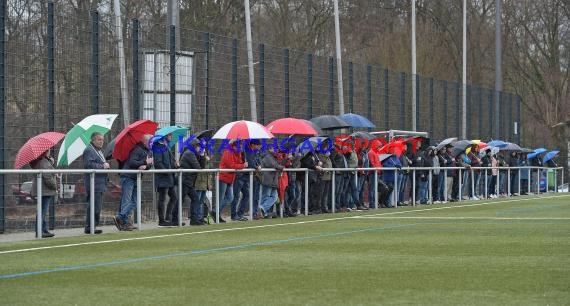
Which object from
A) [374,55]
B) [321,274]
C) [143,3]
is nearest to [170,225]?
[321,274]

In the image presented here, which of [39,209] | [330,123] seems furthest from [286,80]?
[39,209]

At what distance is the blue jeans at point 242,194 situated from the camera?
24.7 m

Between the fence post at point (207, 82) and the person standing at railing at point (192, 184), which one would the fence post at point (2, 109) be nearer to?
the person standing at railing at point (192, 184)

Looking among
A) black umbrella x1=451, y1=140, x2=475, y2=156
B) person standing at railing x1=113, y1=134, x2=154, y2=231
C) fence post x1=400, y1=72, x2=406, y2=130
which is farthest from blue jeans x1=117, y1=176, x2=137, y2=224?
fence post x1=400, y1=72, x2=406, y2=130

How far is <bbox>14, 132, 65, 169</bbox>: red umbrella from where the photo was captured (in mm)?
19391

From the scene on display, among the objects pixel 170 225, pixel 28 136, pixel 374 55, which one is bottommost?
pixel 170 225

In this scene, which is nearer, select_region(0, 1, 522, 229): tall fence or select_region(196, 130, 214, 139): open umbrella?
select_region(0, 1, 522, 229): tall fence

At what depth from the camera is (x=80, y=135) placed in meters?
20.9

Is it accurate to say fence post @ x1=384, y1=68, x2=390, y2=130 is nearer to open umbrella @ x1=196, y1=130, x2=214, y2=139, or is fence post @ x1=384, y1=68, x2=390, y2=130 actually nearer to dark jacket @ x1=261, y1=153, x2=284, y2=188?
dark jacket @ x1=261, y1=153, x2=284, y2=188

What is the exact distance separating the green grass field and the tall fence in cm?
323

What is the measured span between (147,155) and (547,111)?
156 ft

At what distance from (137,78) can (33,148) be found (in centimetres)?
534

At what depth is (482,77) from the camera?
65125 mm

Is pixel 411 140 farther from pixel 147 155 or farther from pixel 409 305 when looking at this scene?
pixel 409 305
